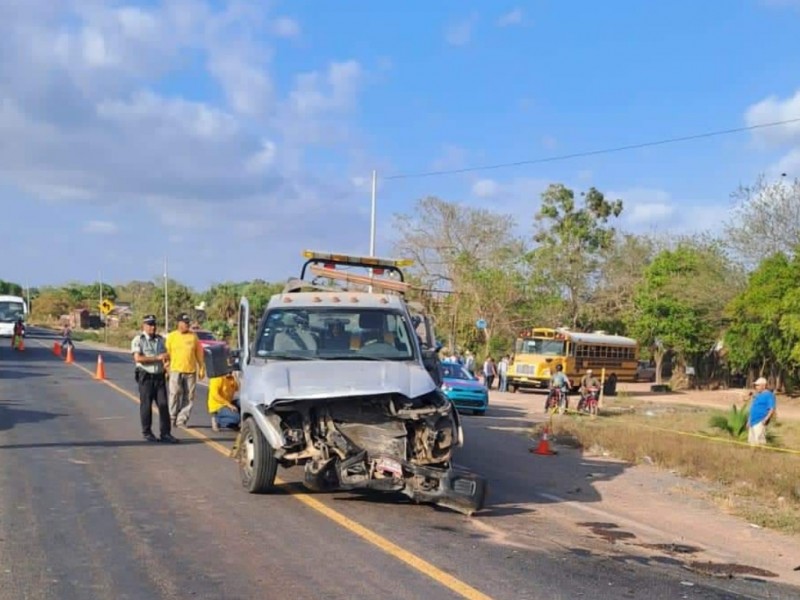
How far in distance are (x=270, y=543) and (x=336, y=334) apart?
3830 millimetres

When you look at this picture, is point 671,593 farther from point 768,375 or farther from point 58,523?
point 768,375

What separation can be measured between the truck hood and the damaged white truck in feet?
0.03

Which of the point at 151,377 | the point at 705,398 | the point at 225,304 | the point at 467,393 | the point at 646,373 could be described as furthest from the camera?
the point at 225,304

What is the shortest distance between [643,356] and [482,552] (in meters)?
58.2

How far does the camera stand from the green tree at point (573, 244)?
54406mm

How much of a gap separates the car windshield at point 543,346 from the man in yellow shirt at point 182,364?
1084 inches

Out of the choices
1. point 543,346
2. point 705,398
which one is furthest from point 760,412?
point 705,398

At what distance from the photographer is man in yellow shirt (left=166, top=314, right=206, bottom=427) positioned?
14672 mm

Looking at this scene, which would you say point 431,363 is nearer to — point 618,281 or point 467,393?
point 467,393

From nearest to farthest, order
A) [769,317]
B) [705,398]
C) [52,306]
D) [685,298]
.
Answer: [769,317] < [705,398] < [685,298] < [52,306]

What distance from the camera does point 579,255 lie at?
55938 millimetres

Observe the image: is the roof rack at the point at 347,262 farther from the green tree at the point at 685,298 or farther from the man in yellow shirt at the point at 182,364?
the green tree at the point at 685,298

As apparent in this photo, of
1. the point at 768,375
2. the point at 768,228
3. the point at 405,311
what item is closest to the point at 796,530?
the point at 405,311

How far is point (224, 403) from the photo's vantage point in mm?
15273
